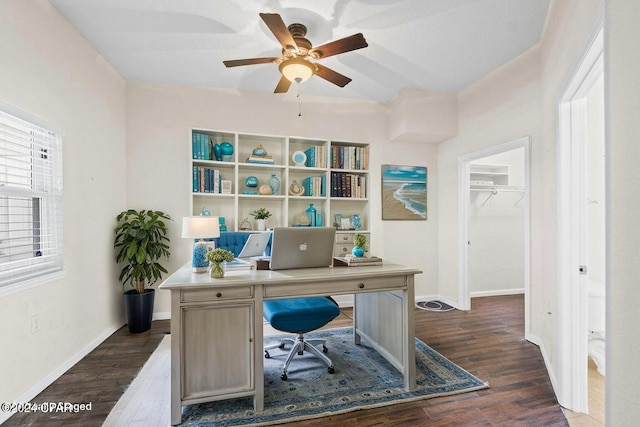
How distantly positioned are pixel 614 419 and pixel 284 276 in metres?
1.57

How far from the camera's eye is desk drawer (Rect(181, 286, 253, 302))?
177 cm

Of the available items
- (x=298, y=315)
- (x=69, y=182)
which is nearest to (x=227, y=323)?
(x=298, y=315)

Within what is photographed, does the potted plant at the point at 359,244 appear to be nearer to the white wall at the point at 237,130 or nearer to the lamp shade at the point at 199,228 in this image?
the lamp shade at the point at 199,228

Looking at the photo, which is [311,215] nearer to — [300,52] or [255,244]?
[255,244]

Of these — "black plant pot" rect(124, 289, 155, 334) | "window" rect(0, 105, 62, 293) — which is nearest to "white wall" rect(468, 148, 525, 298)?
"black plant pot" rect(124, 289, 155, 334)

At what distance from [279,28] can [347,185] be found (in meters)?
2.28

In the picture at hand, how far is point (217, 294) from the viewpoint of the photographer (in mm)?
1814

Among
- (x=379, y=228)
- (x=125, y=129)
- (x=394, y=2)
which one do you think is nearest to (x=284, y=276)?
(x=394, y=2)

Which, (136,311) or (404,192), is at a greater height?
(404,192)

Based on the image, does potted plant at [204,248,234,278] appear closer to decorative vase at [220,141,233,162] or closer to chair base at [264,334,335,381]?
chair base at [264,334,335,381]

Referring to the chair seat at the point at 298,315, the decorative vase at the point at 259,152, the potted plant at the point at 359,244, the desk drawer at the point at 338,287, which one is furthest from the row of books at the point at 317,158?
the desk drawer at the point at 338,287

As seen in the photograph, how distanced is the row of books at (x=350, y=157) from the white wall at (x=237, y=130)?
0.10 meters

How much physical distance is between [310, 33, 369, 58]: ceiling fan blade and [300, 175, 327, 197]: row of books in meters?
1.74

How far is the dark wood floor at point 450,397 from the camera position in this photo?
1.81m
